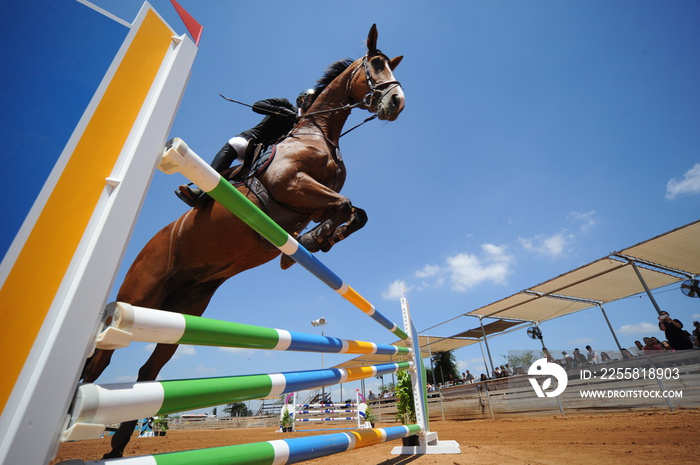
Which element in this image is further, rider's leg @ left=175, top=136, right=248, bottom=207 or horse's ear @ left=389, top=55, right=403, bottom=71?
horse's ear @ left=389, top=55, right=403, bottom=71

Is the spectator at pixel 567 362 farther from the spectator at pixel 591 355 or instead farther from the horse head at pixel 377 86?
the horse head at pixel 377 86

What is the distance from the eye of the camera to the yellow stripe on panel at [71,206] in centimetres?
54

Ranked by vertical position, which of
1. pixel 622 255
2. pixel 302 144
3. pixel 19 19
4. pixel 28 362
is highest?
pixel 622 255

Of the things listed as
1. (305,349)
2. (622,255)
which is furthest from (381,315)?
(622,255)

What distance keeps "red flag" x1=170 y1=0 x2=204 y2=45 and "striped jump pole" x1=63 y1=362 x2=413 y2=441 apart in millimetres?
963

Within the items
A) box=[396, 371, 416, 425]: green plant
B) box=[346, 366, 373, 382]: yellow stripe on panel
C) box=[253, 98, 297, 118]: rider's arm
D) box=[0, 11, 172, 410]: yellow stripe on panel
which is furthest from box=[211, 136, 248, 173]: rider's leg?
box=[396, 371, 416, 425]: green plant

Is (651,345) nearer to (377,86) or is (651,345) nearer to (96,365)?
(377,86)

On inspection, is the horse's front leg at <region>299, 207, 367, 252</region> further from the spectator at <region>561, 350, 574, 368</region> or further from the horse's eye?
the spectator at <region>561, 350, 574, 368</region>

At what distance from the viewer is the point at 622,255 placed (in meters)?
6.83

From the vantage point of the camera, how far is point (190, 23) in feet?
3.37

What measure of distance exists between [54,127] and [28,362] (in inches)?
18.5

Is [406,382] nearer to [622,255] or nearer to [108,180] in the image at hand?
[108,180]

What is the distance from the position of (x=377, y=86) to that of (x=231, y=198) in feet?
5.95

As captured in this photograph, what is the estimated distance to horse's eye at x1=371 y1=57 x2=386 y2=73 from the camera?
2.61m
